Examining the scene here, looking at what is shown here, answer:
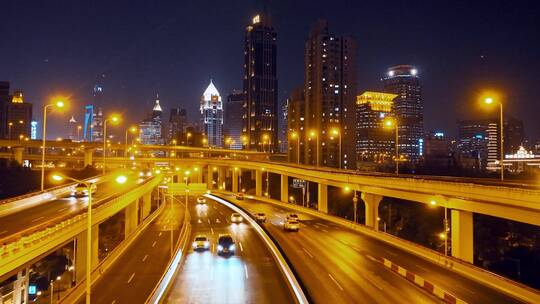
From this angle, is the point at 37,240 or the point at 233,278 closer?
the point at 37,240

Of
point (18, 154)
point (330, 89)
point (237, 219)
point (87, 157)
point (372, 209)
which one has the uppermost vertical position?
point (330, 89)

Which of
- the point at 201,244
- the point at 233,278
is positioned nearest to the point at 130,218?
the point at 201,244

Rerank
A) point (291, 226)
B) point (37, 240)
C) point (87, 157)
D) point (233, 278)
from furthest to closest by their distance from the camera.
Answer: point (87, 157) < point (291, 226) < point (233, 278) < point (37, 240)

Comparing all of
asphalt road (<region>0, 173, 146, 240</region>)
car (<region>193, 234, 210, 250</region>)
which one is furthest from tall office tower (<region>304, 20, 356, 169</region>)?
asphalt road (<region>0, 173, 146, 240</region>)

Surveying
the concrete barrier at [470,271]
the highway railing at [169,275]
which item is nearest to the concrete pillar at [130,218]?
the highway railing at [169,275]

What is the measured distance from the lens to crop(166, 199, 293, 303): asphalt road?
28.8 m

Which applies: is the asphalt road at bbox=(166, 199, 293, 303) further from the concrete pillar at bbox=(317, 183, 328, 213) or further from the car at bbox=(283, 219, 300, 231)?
the concrete pillar at bbox=(317, 183, 328, 213)

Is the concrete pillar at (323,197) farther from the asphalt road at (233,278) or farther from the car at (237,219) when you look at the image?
the asphalt road at (233,278)

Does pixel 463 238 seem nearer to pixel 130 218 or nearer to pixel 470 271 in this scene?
pixel 470 271

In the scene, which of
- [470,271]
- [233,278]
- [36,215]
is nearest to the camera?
[470,271]

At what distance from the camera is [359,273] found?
33844mm

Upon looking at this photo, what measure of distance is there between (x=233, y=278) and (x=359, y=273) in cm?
879

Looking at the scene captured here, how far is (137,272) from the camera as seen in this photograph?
36.6 metres

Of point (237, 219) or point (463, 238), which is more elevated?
point (463, 238)
